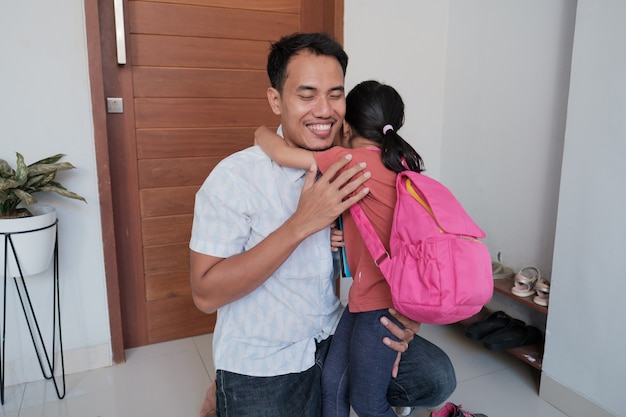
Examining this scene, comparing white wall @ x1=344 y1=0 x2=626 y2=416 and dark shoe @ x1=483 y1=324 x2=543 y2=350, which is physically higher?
white wall @ x1=344 y1=0 x2=626 y2=416

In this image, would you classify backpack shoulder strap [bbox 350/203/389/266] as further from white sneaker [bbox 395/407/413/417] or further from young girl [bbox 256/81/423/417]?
white sneaker [bbox 395/407/413/417]

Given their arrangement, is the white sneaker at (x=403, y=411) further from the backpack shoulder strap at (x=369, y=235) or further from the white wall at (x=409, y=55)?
the white wall at (x=409, y=55)

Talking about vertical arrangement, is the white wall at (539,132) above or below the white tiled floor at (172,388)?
above

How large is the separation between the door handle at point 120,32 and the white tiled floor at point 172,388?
141 cm

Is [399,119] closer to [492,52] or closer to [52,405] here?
[492,52]

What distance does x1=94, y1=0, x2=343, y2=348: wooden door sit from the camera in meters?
2.25

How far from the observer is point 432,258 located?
111 cm

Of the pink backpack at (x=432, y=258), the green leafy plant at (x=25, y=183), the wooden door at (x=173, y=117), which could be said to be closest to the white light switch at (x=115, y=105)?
the wooden door at (x=173, y=117)

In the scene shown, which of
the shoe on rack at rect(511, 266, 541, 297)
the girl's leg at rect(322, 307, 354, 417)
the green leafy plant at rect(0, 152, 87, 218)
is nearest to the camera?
the girl's leg at rect(322, 307, 354, 417)

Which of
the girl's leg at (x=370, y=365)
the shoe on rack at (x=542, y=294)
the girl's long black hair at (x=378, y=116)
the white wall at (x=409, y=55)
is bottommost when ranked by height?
the shoe on rack at (x=542, y=294)

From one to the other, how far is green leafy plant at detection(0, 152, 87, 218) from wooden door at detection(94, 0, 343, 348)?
0.94 ft

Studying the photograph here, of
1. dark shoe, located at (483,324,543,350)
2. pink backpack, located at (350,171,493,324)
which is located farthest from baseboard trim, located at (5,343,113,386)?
dark shoe, located at (483,324,543,350)

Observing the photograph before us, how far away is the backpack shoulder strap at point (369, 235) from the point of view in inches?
46.4

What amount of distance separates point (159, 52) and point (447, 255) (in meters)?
1.76
